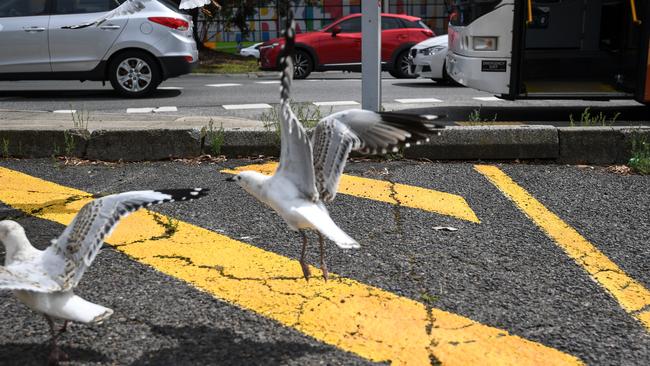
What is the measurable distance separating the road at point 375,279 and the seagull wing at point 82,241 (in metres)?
0.36

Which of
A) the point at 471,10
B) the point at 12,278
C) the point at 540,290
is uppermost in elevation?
the point at 471,10

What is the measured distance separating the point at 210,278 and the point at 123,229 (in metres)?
1.00

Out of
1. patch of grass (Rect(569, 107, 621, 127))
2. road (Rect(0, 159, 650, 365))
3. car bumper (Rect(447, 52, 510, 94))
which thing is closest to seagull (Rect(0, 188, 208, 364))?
road (Rect(0, 159, 650, 365))

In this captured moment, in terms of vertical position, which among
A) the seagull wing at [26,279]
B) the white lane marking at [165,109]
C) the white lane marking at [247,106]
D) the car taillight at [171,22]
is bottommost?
the white lane marking at [247,106]

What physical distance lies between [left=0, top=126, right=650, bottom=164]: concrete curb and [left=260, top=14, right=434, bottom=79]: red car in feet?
31.6

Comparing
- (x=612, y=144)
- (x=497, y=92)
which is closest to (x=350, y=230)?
(x=612, y=144)

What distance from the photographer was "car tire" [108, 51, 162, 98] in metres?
10.8

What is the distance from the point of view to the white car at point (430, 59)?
12.8m

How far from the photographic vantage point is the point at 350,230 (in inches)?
164

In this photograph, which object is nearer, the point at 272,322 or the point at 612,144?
the point at 272,322

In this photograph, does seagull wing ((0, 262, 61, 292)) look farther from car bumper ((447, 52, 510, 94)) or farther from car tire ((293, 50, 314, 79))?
car tire ((293, 50, 314, 79))

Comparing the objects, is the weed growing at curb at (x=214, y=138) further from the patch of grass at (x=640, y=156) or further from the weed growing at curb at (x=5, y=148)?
the patch of grass at (x=640, y=156)

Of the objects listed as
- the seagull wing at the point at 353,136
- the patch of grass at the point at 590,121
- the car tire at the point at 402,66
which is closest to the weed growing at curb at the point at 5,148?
the seagull wing at the point at 353,136

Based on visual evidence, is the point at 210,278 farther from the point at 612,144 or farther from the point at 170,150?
the point at 612,144
